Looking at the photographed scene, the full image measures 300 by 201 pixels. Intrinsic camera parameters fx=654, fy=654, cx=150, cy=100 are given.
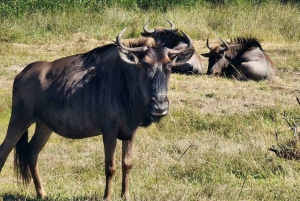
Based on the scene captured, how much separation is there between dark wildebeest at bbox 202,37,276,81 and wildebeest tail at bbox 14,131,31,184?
6.51 metres

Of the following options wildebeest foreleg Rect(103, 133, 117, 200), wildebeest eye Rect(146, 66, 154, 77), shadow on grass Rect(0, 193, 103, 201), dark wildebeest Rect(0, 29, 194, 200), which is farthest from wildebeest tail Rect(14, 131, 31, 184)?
wildebeest eye Rect(146, 66, 154, 77)

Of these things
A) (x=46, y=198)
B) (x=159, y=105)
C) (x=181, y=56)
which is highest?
(x=181, y=56)

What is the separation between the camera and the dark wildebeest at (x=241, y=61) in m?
12.3

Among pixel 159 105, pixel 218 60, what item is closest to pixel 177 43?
pixel 218 60

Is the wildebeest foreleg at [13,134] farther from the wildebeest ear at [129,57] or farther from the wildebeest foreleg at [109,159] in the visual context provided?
the wildebeest ear at [129,57]

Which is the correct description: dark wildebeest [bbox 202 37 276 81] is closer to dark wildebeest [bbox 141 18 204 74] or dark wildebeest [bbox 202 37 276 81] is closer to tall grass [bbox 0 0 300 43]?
dark wildebeest [bbox 141 18 204 74]

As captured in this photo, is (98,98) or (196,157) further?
(196,157)

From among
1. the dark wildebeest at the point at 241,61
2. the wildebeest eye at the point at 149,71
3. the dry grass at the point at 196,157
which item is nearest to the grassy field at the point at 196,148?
the dry grass at the point at 196,157

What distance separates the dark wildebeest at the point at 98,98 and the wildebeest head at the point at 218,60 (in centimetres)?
Result: 728

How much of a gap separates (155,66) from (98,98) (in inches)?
27.0

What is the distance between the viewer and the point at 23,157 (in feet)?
20.8

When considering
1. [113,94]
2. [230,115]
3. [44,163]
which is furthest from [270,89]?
[113,94]

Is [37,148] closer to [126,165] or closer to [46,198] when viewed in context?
[46,198]

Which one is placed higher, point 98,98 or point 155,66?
point 155,66
